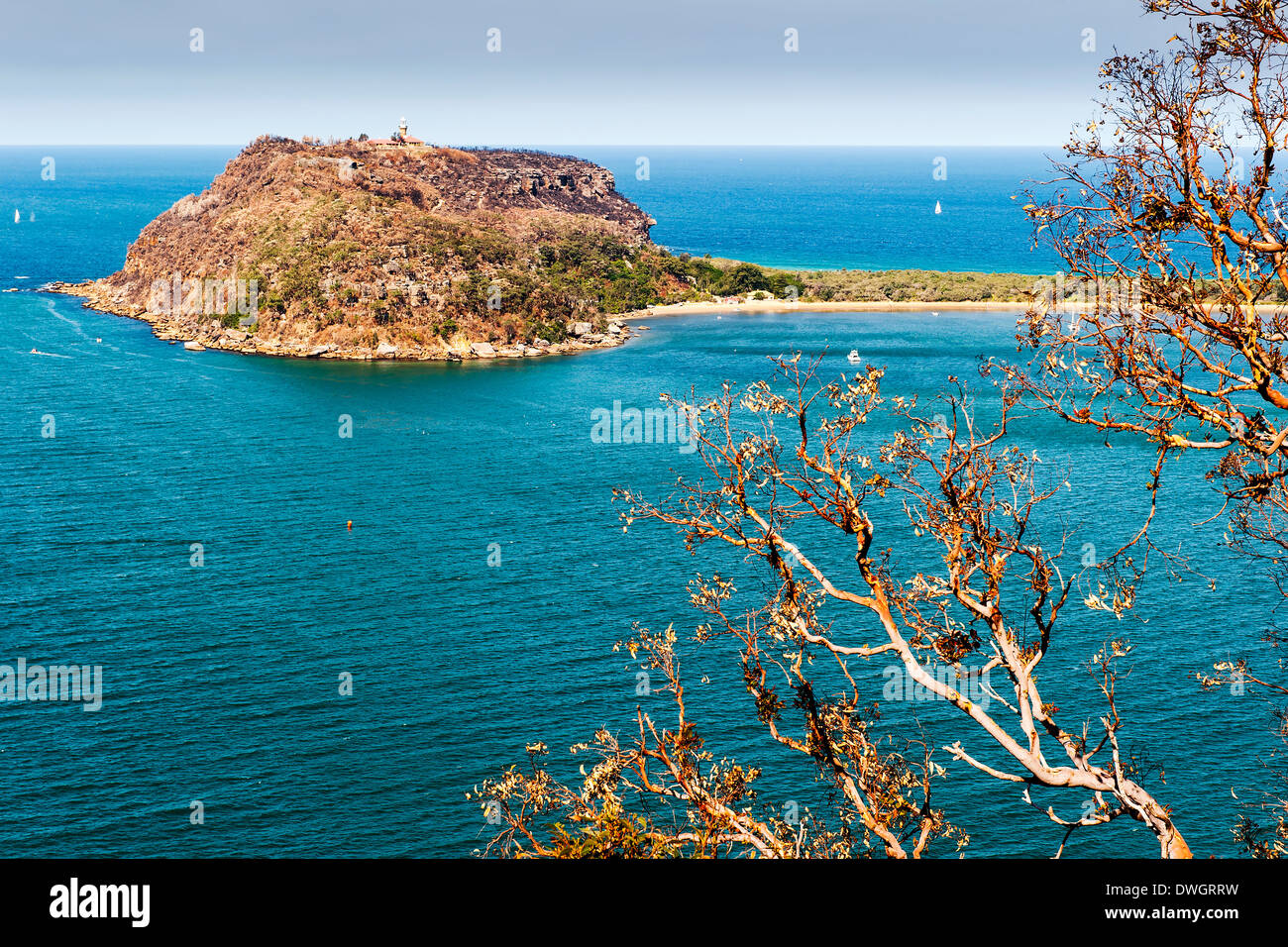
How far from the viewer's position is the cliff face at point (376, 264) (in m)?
107

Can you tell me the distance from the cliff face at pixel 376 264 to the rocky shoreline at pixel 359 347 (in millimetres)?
204

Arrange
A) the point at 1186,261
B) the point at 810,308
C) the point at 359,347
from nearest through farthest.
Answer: the point at 1186,261 → the point at 359,347 → the point at 810,308

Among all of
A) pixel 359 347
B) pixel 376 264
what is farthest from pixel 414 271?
pixel 359 347

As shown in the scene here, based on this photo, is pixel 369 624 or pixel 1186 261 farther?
pixel 369 624

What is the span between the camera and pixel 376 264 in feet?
360

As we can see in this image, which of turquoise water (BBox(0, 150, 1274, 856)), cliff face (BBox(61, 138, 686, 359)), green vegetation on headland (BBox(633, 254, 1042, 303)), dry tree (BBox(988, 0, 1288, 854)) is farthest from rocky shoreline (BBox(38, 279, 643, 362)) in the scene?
dry tree (BBox(988, 0, 1288, 854))

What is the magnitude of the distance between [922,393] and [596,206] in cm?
9555

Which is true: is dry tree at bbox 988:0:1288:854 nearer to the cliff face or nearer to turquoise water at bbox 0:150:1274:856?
turquoise water at bbox 0:150:1274:856

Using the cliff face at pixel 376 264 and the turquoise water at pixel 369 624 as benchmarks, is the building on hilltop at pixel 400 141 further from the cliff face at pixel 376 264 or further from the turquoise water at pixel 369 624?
the turquoise water at pixel 369 624

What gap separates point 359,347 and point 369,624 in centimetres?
6559

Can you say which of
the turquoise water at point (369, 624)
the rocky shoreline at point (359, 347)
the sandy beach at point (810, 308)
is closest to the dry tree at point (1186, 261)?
the turquoise water at point (369, 624)

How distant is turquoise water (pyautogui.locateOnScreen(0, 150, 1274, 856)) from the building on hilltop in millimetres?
83027

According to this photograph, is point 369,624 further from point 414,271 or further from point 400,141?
point 400,141
